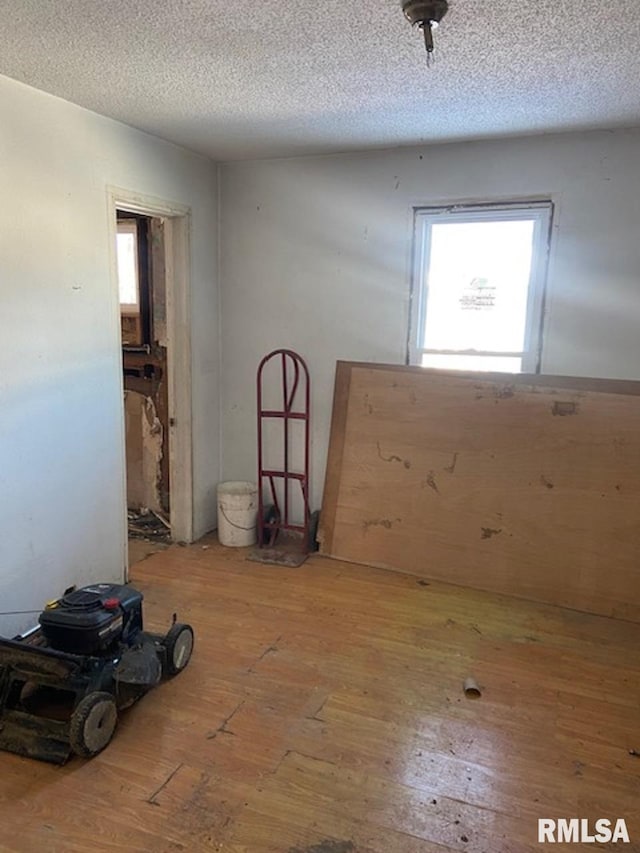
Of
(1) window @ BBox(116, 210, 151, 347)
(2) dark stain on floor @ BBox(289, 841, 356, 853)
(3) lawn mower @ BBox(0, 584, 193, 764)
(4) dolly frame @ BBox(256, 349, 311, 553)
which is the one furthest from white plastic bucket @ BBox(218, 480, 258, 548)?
(2) dark stain on floor @ BBox(289, 841, 356, 853)

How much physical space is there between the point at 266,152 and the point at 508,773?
345 centimetres

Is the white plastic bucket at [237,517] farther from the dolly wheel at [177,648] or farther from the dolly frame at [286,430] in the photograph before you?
the dolly wheel at [177,648]

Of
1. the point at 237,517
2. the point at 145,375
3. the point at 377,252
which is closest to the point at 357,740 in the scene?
the point at 237,517

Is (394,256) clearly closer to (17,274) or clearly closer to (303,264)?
(303,264)

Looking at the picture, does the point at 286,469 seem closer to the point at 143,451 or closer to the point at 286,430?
the point at 286,430

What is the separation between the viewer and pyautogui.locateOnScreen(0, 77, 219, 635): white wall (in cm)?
261

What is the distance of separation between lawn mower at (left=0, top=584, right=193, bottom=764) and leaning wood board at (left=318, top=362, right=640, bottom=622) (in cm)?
167

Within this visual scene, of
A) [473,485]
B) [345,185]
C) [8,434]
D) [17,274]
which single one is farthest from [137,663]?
[345,185]

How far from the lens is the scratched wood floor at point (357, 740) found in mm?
1813

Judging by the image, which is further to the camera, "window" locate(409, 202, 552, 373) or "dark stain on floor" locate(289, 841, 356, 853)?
"window" locate(409, 202, 552, 373)

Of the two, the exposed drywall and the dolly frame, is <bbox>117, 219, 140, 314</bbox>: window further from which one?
the dolly frame

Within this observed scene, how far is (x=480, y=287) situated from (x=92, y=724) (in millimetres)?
2931

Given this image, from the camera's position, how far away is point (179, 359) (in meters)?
3.84

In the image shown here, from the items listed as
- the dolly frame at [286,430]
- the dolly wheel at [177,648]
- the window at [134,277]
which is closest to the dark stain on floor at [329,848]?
the dolly wheel at [177,648]
